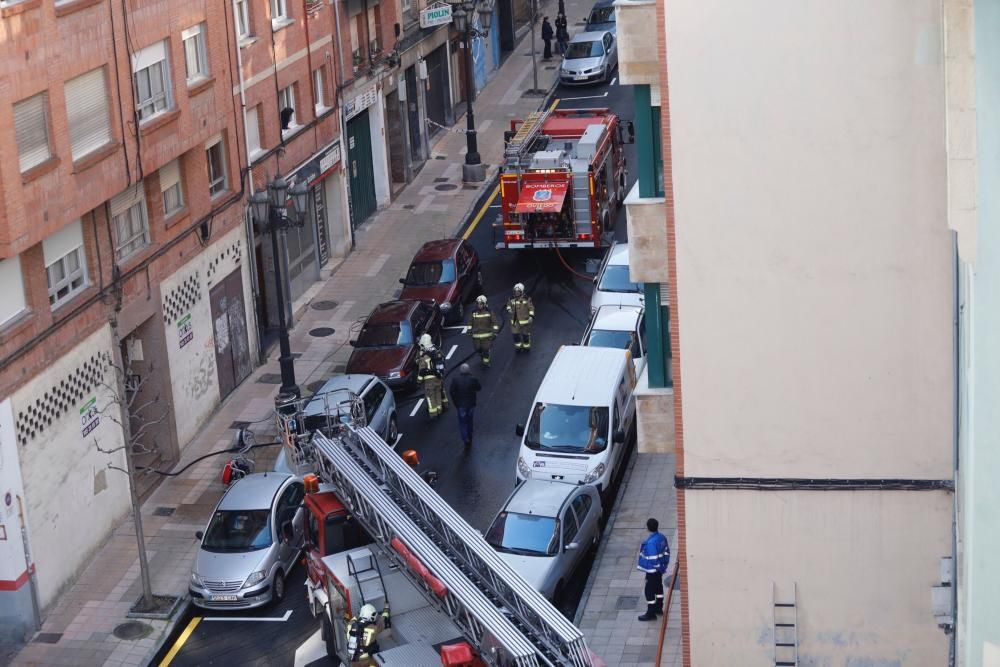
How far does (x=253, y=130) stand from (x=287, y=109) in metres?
1.86

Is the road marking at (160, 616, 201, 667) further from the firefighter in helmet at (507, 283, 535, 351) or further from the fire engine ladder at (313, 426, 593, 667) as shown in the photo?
the firefighter in helmet at (507, 283, 535, 351)

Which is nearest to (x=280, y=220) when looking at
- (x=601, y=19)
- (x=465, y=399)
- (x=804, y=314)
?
(x=465, y=399)

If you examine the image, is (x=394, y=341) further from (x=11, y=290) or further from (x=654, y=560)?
(x=654, y=560)

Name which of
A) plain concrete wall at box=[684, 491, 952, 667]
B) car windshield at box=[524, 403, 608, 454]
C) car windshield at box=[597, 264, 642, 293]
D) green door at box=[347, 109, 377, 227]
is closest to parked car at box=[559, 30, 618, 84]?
green door at box=[347, 109, 377, 227]

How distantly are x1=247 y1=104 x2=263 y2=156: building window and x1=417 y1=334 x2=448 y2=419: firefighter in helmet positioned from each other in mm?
6645

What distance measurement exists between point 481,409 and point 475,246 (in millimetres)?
10536

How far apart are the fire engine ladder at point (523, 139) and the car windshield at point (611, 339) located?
25.3 feet

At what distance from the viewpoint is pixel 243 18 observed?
3441 centimetres

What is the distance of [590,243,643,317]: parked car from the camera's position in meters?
33.8

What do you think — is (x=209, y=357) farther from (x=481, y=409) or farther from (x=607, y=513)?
(x=607, y=513)

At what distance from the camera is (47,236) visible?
25.2 m

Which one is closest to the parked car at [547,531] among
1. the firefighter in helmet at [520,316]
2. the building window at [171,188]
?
the firefighter in helmet at [520,316]

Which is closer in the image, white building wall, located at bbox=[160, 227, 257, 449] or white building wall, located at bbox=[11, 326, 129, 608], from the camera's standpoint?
white building wall, located at bbox=[11, 326, 129, 608]

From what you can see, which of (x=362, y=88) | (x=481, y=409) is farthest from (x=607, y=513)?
(x=362, y=88)
